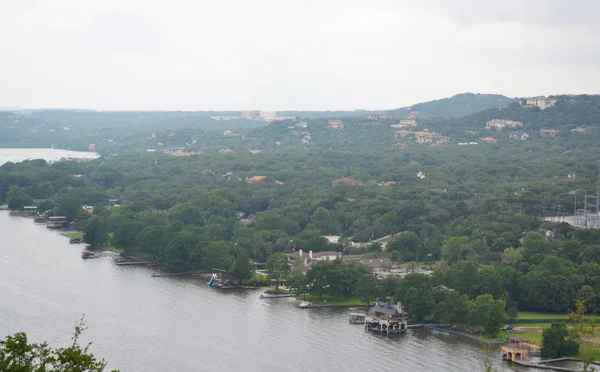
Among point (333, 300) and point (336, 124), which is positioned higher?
point (336, 124)

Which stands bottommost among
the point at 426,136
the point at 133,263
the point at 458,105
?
the point at 133,263

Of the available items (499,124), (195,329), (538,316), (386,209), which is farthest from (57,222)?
(499,124)

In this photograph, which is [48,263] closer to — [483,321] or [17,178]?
[483,321]

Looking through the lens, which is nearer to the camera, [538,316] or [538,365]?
[538,365]

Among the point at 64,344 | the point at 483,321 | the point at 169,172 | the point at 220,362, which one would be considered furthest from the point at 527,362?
the point at 169,172

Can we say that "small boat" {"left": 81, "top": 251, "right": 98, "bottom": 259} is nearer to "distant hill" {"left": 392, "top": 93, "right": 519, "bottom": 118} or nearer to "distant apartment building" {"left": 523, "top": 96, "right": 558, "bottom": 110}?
"distant apartment building" {"left": 523, "top": 96, "right": 558, "bottom": 110}

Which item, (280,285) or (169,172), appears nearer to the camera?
(280,285)

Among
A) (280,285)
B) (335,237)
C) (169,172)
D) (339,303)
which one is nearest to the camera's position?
(339,303)

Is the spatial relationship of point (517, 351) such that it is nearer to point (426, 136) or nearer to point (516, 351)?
point (516, 351)
